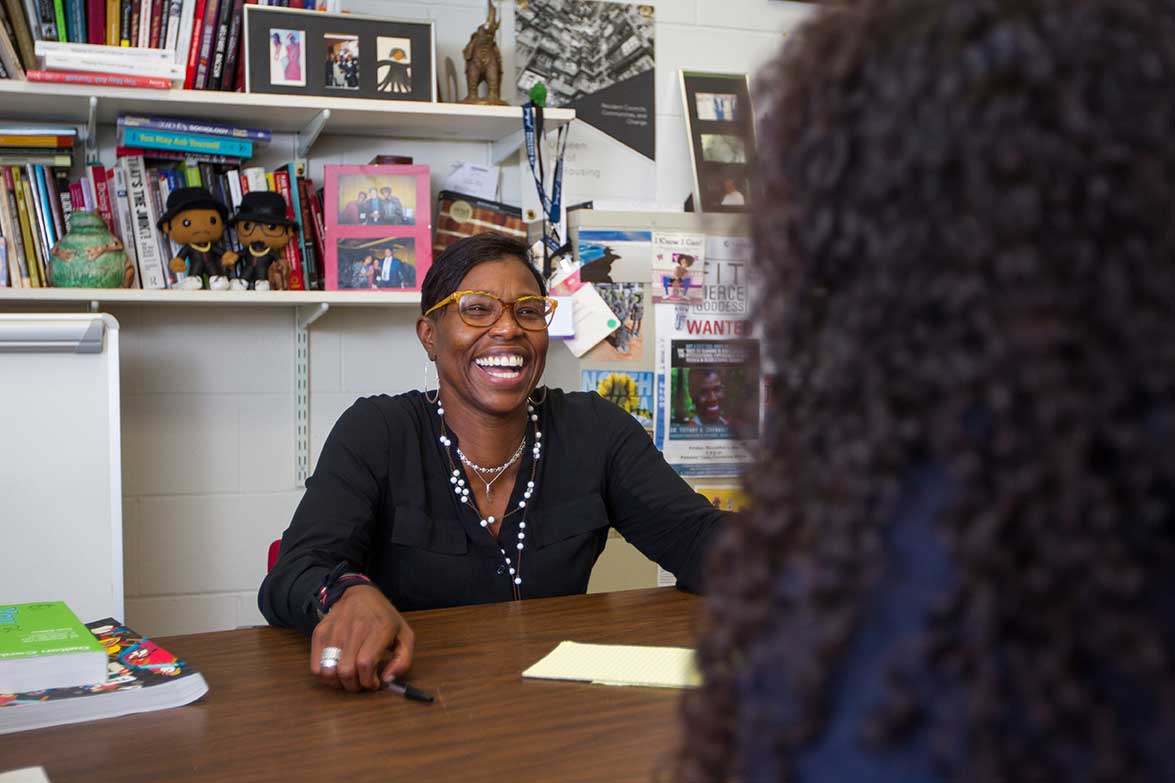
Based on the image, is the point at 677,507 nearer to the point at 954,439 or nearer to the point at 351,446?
the point at 351,446

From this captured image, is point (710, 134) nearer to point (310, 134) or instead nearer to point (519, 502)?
point (310, 134)

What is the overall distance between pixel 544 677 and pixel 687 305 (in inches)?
68.9

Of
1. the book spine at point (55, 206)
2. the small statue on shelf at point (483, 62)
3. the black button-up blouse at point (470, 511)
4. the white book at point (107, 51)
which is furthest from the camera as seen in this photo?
the small statue on shelf at point (483, 62)

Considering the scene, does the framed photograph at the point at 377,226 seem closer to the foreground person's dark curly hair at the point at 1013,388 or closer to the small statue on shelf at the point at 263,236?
the small statue on shelf at the point at 263,236

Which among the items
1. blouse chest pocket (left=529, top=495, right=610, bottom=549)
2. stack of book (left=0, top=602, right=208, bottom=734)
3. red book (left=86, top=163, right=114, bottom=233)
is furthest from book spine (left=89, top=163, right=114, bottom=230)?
stack of book (left=0, top=602, right=208, bottom=734)

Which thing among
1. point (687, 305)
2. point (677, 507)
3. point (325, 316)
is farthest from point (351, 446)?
point (687, 305)

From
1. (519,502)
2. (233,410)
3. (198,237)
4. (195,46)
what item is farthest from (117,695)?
(195,46)

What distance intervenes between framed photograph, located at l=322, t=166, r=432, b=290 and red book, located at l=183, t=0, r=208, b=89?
1.11 feet

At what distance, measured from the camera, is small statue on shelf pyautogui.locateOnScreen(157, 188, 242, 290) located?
2.38 metres

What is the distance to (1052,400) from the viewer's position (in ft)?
1.04

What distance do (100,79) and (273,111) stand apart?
351 millimetres

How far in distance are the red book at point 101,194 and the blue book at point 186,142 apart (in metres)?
0.11

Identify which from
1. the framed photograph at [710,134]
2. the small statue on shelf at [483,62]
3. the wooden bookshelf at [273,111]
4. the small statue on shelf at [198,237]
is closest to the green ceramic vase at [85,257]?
the small statue on shelf at [198,237]

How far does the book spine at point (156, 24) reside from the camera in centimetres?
236
